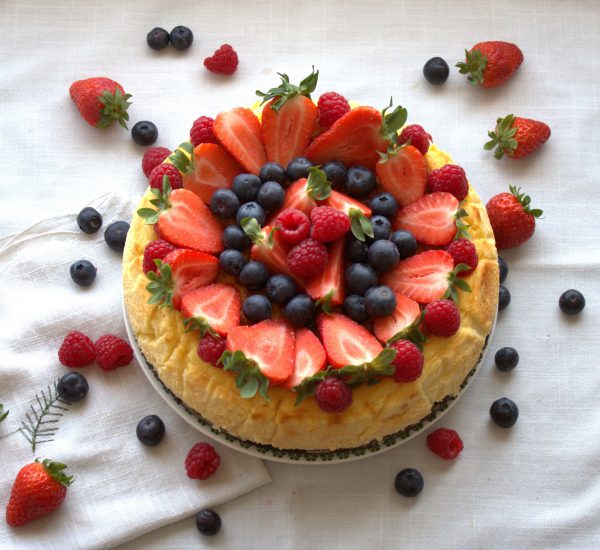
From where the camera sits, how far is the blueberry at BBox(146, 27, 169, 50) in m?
3.55

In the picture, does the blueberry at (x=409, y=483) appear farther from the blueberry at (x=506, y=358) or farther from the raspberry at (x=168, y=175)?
the raspberry at (x=168, y=175)

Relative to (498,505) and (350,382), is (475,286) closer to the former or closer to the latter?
(350,382)

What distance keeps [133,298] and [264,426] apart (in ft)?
1.98

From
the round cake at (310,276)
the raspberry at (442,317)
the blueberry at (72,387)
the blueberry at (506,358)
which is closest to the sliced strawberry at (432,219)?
the round cake at (310,276)

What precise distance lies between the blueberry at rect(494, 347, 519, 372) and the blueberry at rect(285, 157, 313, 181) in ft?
3.22

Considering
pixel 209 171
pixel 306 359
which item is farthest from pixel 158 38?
pixel 306 359

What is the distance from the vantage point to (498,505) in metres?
3.05

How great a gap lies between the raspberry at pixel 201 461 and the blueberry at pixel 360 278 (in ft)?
2.60

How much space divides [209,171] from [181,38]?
927 mm

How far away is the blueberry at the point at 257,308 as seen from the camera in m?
2.64

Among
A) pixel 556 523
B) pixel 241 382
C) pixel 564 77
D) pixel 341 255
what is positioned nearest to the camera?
pixel 241 382

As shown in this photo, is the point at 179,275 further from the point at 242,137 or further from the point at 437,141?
the point at 437,141

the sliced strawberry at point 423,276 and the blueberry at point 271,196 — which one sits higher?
the blueberry at point 271,196

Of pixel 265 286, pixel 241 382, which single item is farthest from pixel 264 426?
pixel 265 286
